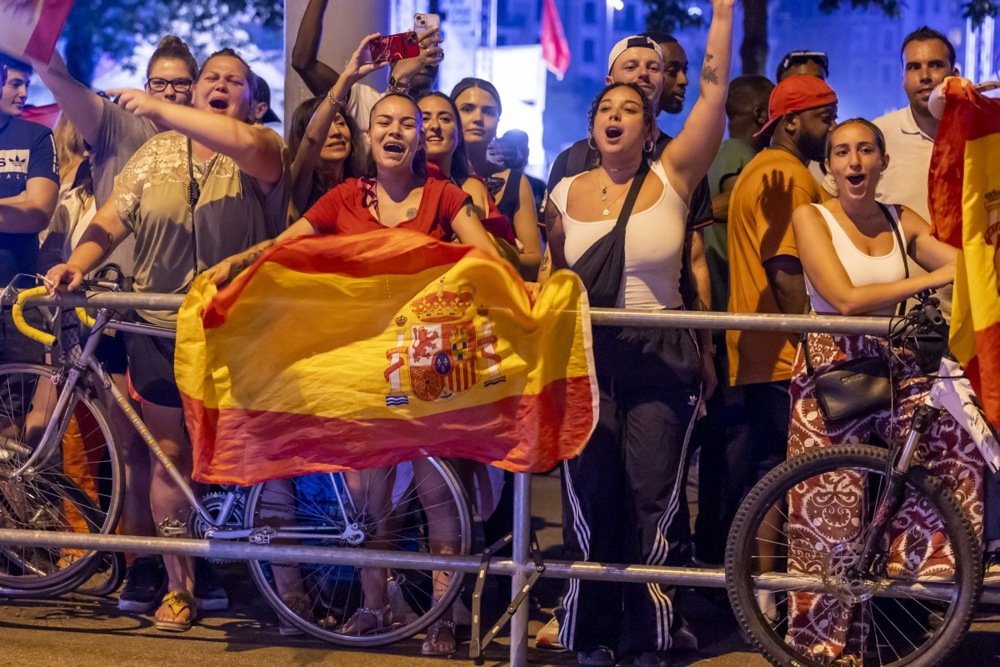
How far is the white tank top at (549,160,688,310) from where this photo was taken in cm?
507

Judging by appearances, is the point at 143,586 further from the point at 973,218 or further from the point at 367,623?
the point at 973,218

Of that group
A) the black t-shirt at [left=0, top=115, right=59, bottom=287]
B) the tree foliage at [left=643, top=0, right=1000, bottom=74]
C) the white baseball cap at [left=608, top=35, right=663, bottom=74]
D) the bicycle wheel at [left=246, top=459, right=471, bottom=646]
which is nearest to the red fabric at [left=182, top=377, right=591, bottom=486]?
the bicycle wheel at [left=246, top=459, right=471, bottom=646]

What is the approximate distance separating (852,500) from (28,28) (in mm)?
3698

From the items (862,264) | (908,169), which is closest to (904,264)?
(862,264)

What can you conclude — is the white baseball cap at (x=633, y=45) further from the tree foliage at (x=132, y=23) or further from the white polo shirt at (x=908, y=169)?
the tree foliage at (x=132, y=23)

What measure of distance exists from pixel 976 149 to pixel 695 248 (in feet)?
4.22

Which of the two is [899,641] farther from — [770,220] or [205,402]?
[205,402]

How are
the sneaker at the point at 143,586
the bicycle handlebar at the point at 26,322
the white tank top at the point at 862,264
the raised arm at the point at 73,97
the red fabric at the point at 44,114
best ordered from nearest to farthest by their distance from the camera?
1. the white tank top at the point at 862,264
2. the bicycle handlebar at the point at 26,322
3. the raised arm at the point at 73,97
4. the sneaker at the point at 143,586
5. the red fabric at the point at 44,114

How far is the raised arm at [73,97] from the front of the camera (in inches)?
218

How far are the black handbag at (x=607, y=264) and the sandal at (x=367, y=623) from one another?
4.99 feet

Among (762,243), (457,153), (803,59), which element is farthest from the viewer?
(803,59)

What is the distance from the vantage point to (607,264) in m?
5.08

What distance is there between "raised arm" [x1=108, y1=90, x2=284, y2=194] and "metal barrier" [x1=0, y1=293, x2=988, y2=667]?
63 cm

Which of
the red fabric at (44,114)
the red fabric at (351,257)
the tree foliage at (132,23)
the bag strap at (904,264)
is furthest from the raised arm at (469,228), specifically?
the tree foliage at (132,23)
